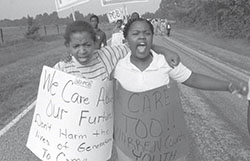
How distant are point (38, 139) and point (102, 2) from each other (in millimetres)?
3848

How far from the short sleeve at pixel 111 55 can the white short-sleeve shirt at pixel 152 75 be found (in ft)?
0.74

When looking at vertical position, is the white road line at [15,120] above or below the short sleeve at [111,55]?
below

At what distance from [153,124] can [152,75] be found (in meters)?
0.34

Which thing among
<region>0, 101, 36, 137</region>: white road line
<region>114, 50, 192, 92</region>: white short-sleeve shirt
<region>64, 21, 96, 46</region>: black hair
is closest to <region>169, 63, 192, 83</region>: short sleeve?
<region>114, 50, 192, 92</region>: white short-sleeve shirt

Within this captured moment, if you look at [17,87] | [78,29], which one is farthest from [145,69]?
[17,87]

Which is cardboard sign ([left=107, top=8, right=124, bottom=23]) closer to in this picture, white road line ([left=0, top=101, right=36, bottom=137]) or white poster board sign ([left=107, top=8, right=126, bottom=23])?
white poster board sign ([left=107, top=8, right=126, bottom=23])

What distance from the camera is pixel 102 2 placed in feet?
20.4

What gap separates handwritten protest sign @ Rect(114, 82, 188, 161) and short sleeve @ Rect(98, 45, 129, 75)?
218 millimetres

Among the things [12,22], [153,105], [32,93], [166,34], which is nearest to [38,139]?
[153,105]

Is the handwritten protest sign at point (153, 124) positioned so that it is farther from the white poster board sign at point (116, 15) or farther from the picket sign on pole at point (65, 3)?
the white poster board sign at point (116, 15)

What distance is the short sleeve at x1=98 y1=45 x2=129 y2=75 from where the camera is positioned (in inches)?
107

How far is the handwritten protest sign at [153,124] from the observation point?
7.98 ft

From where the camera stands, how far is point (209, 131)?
5.12m

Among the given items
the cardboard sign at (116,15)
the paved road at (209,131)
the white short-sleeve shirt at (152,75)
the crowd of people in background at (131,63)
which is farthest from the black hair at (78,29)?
the cardboard sign at (116,15)
